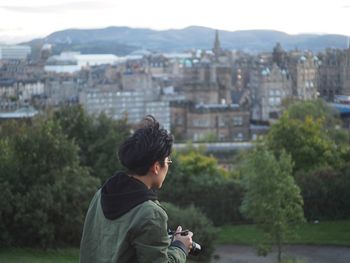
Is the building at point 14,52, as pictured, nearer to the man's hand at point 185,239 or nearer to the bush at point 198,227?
the bush at point 198,227

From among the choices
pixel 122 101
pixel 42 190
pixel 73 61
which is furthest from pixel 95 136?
pixel 73 61

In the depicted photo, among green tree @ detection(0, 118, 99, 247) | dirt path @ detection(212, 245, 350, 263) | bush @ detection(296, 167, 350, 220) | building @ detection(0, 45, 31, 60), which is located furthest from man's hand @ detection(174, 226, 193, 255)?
building @ detection(0, 45, 31, 60)

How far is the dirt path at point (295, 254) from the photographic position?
46.5ft

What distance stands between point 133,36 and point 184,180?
11350 cm

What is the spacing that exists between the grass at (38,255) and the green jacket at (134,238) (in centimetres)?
838

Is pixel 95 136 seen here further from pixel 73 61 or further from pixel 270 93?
pixel 73 61

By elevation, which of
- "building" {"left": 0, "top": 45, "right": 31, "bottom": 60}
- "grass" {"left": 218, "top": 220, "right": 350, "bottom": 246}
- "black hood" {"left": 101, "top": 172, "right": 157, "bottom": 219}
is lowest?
"building" {"left": 0, "top": 45, "right": 31, "bottom": 60}

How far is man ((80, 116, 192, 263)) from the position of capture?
239 cm

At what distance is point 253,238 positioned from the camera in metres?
16.2

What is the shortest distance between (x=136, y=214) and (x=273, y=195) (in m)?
10.6

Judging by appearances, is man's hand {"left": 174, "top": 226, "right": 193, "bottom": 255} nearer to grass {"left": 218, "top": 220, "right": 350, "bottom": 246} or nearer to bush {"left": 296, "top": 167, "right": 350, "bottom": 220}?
grass {"left": 218, "top": 220, "right": 350, "bottom": 246}

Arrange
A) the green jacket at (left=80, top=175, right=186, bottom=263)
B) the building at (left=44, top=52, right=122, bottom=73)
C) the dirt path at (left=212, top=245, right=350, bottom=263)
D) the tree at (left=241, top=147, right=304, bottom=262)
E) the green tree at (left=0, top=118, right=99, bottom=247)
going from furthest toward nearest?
the building at (left=44, top=52, right=122, bottom=73) < the dirt path at (left=212, top=245, right=350, bottom=263) < the tree at (left=241, top=147, right=304, bottom=262) < the green tree at (left=0, top=118, right=99, bottom=247) < the green jacket at (left=80, top=175, right=186, bottom=263)

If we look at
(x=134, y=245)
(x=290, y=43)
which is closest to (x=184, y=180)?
(x=134, y=245)

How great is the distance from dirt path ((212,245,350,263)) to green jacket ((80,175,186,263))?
36.3 ft
